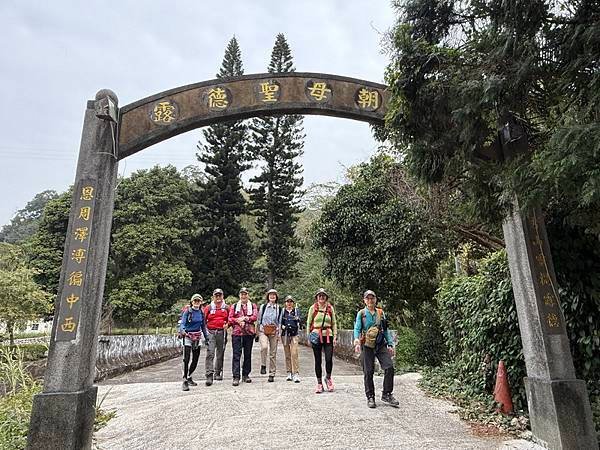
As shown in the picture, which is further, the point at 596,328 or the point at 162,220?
the point at 162,220

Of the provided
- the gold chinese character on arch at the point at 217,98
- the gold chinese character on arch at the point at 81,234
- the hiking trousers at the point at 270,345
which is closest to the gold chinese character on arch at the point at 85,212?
the gold chinese character on arch at the point at 81,234

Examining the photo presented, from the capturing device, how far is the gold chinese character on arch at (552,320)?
3668 mm

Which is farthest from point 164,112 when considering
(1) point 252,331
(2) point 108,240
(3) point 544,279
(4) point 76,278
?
(3) point 544,279

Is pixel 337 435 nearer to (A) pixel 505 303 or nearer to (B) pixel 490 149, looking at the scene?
(A) pixel 505 303

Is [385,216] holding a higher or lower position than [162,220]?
lower

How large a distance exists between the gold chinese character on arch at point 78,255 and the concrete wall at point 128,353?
15.1 ft

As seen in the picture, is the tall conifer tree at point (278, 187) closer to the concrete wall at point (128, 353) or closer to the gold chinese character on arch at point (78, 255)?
the concrete wall at point (128, 353)

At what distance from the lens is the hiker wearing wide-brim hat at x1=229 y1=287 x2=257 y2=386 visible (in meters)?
5.82

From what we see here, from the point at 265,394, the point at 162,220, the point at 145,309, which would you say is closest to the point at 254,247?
the point at 162,220

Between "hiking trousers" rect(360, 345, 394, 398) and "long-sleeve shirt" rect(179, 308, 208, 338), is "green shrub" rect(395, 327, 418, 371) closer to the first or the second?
"hiking trousers" rect(360, 345, 394, 398)

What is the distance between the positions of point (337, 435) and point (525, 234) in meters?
2.67

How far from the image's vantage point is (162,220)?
782 inches

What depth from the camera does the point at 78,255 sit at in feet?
12.9

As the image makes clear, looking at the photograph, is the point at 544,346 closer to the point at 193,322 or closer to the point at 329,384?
the point at 329,384
